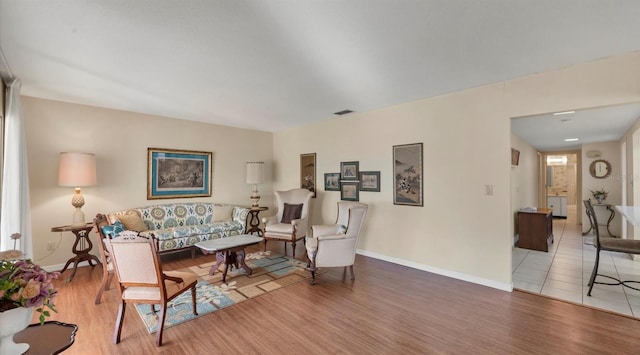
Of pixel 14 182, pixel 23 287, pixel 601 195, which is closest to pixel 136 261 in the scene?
pixel 23 287

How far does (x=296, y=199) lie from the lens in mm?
5465

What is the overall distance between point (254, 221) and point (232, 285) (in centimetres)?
264

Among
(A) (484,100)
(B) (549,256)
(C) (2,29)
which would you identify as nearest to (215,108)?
(C) (2,29)

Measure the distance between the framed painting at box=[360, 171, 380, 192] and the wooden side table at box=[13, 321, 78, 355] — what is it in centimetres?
403

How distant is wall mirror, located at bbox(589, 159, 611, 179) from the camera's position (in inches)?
249

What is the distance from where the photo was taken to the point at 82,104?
13.6ft

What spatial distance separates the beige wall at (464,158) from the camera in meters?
2.80

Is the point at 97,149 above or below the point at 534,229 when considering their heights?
above

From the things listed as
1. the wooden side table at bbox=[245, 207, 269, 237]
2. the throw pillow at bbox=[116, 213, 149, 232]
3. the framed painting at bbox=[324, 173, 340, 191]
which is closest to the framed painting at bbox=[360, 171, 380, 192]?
the framed painting at bbox=[324, 173, 340, 191]

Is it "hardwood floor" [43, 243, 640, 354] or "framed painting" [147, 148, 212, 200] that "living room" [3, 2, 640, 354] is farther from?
"hardwood floor" [43, 243, 640, 354]

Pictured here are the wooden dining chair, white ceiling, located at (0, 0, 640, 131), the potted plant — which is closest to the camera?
white ceiling, located at (0, 0, 640, 131)

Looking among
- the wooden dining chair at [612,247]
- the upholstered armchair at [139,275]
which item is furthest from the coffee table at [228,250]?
the wooden dining chair at [612,247]

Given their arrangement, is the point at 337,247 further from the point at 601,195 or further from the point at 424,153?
the point at 601,195

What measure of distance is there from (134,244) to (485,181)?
13.1ft
